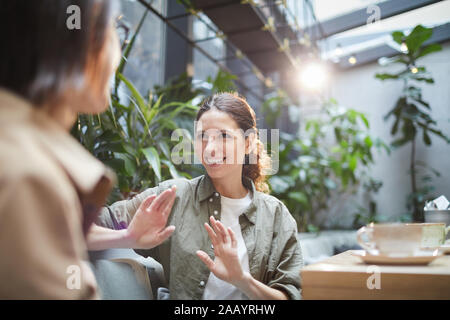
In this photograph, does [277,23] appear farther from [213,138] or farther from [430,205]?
[213,138]

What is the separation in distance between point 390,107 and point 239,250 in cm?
398

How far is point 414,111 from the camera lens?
3555 millimetres

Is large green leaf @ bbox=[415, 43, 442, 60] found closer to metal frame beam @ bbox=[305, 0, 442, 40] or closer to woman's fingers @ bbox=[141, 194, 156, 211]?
metal frame beam @ bbox=[305, 0, 442, 40]

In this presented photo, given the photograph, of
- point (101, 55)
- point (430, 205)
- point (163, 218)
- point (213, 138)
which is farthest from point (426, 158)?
point (101, 55)

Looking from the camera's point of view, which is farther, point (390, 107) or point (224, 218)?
point (390, 107)

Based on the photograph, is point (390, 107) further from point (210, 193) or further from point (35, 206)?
point (35, 206)

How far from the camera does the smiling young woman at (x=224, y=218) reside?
894mm

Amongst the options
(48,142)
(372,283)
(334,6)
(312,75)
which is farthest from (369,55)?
(48,142)

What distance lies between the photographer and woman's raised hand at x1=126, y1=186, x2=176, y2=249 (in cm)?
75

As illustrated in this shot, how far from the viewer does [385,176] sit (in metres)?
4.11

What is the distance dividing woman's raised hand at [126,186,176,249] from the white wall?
138cm

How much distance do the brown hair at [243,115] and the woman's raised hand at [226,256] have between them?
42 cm

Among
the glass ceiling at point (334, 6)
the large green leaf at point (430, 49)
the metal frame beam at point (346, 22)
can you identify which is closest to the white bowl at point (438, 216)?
the metal frame beam at point (346, 22)

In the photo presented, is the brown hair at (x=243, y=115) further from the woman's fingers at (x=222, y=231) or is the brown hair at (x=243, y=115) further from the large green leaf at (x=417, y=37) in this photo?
the large green leaf at (x=417, y=37)
